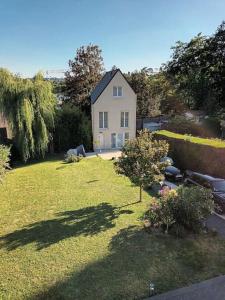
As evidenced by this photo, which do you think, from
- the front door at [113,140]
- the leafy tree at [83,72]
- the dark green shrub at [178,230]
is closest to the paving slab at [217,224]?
the dark green shrub at [178,230]

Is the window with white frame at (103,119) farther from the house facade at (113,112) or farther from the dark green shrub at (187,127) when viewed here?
the dark green shrub at (187,127)

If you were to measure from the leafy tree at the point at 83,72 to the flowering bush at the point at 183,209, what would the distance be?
92.2ft

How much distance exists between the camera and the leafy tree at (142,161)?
38.1ft

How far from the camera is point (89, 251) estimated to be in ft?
28.4

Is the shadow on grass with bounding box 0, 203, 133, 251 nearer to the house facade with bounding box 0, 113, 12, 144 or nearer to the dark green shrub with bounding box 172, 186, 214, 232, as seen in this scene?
the dark green shrub with bounding box 172, 186, 214, 232

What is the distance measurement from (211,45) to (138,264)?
113 feet

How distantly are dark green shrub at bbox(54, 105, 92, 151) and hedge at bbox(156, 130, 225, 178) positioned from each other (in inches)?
400

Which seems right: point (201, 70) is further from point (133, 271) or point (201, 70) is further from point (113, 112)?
point (133, 271)

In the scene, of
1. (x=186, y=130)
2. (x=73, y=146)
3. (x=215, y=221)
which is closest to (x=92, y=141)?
(x=73, y=146)

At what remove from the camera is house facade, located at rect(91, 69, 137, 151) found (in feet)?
88.8

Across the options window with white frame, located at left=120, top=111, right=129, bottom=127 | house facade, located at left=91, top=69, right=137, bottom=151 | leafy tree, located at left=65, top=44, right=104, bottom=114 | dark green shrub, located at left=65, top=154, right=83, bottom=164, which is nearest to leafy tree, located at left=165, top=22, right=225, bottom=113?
leafy tree, located at left=65, top=44, right=104, bottom=114

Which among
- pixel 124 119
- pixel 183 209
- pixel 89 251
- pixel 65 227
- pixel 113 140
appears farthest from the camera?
pixel 113 140

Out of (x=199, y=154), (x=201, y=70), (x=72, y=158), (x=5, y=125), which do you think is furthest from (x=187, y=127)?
(x=5, y=125)

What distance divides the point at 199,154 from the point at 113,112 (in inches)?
519
